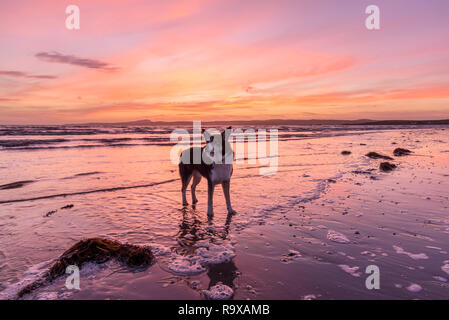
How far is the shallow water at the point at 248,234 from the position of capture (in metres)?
3.94

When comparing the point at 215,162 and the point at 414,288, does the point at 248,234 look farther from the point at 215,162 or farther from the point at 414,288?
the point at 414,288

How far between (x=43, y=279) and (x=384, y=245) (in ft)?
20.5

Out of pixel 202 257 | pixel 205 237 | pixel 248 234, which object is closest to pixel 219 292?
pixel 202 257

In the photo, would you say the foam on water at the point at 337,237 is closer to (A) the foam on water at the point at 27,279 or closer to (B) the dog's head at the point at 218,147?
(B) the dog's head at the point at 218,147

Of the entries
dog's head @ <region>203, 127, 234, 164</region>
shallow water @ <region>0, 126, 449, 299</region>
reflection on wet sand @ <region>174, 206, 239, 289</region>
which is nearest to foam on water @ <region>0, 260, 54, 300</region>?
shallow water @ <region>0, 126, 449, 299</region>

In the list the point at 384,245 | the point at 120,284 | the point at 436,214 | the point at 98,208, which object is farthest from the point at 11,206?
the point at 436,214

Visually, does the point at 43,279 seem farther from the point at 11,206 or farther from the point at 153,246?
the point at 11,206

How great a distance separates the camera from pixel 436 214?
22.4ft

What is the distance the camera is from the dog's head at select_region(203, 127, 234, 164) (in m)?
6.80

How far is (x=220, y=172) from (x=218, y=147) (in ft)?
2.34

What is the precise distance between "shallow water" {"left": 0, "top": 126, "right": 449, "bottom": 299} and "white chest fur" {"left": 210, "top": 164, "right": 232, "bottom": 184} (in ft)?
3.53

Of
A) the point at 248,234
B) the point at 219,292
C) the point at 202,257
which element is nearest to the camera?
the point at 219,292

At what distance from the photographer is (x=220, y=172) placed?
7.16 metres
